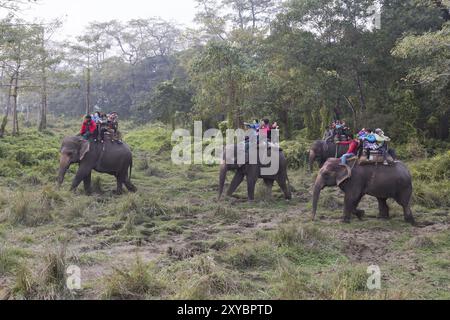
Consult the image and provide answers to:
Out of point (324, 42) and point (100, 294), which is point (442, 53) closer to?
point (324, 42)

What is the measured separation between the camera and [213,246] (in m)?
7.89

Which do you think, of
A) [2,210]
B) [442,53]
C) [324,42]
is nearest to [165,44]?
[324,42]

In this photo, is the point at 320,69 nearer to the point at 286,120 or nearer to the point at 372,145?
the point at 286,120

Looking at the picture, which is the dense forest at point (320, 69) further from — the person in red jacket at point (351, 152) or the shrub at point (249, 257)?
the shrub at point (249, 257)

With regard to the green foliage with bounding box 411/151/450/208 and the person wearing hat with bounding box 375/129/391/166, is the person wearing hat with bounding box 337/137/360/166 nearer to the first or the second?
the person wearing hat with bounding box 375/129/391/166

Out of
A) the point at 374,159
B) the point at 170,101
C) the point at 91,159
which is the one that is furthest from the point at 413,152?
the point at 170,101

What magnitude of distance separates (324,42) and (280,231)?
1464cm

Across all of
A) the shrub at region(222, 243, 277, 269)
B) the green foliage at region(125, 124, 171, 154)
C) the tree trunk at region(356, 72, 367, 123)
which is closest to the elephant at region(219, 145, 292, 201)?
the shrub at region(222, 243, 277, 269)

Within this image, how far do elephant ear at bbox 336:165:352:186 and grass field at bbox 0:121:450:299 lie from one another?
0.84 m

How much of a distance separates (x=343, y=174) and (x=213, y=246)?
143 inches

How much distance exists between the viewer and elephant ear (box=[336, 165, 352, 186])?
1015cm

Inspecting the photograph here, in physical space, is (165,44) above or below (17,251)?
above

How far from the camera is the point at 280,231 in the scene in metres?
8.07

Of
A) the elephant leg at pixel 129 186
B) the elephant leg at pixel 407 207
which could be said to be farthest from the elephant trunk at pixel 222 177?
the elephant leg at pixel 407 207
